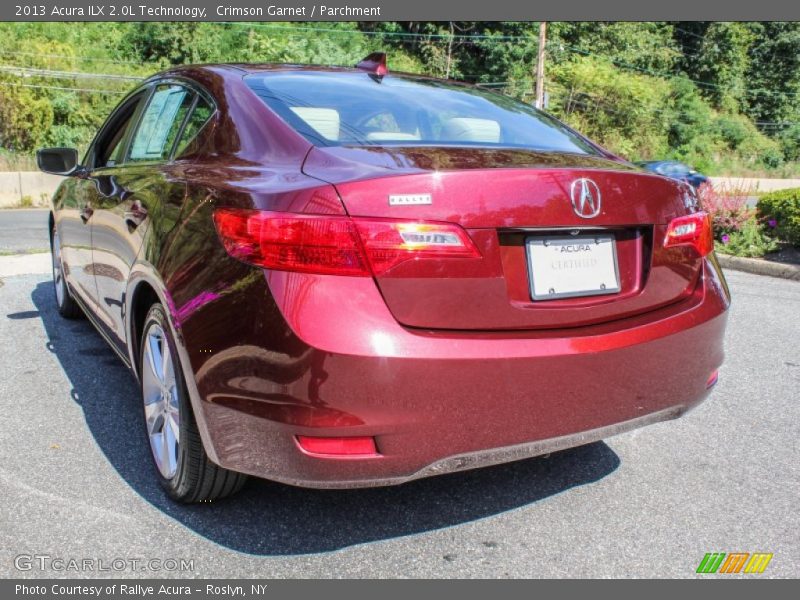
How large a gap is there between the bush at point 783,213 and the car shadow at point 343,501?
6.39 metres

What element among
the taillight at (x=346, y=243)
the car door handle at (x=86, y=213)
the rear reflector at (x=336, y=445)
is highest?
the taillight at (x=346, y=243)

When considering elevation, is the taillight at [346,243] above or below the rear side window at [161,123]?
below

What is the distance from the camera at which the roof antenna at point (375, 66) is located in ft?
11.0

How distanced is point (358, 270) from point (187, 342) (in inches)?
26.5

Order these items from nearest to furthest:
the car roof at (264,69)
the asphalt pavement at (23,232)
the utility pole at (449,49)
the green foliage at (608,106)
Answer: the car roof at (264,69), the asphalt pavement at (23,232), the utility pole at (449,49), the green foliage at (608,106)

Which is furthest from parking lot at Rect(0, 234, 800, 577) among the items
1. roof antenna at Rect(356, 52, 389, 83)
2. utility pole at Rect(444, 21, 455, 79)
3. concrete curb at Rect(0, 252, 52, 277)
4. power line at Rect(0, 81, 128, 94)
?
utility pole at Rect(444, 21, 455, 79)

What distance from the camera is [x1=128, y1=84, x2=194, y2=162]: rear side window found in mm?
3148

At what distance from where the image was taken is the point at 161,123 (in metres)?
3.38

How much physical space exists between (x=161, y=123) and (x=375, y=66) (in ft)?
3.34

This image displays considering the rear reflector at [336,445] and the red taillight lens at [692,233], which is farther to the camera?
the red taillight lens at [692,233]

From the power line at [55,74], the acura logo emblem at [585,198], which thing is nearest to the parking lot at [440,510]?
the acura logo emblem at [585,198]

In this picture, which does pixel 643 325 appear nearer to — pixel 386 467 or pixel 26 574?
pixel 386 467

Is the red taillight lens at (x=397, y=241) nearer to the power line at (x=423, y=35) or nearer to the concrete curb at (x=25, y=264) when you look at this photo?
the concrete curb at (x=25, y=264)
